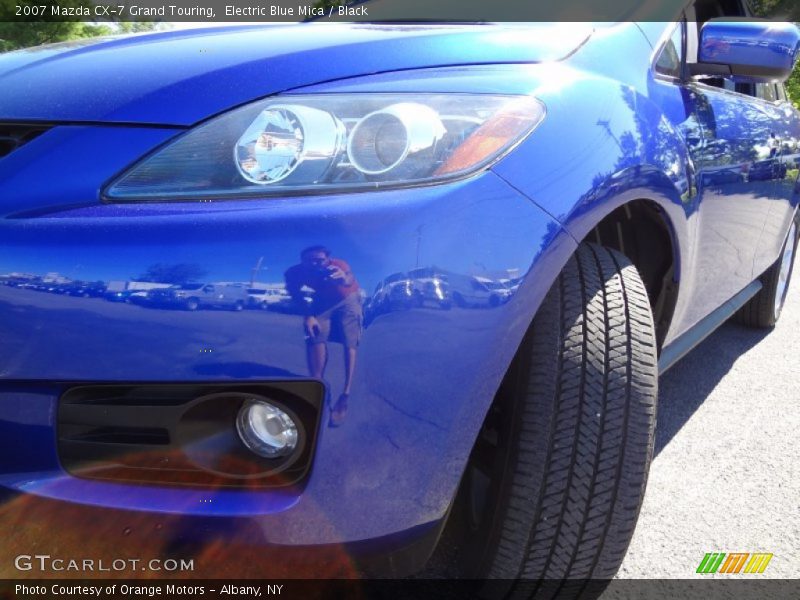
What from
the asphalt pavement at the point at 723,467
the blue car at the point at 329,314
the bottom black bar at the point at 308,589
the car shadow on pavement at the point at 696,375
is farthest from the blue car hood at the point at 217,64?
the car shadow on pavement at the point at 696,375

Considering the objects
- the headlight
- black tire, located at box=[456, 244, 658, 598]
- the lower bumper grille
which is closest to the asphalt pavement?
black tire, located at box=[456, 244, 658, 598]

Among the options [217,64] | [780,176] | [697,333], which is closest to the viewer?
[217,64]

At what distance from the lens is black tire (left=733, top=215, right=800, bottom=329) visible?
3.41 metres

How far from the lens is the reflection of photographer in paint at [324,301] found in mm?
1042

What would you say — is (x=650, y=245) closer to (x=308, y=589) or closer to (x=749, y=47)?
(x=749, y=47)

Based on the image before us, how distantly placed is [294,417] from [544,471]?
506mm

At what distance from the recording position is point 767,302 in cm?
351

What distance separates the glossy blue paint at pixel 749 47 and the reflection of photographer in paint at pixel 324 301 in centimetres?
146

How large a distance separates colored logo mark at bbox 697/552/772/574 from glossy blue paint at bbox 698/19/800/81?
4.19ft

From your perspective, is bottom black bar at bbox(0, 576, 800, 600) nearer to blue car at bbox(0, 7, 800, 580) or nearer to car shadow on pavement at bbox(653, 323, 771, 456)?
blue car at bbox(0, 7, 800, 580)

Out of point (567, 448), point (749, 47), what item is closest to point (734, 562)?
point (567, 448)

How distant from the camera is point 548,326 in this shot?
1355mm

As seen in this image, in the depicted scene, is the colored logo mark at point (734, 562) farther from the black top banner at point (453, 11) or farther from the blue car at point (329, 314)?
the black top banner at point (453, 11)

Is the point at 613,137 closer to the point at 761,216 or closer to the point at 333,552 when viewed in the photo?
the point at 333,552
